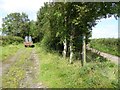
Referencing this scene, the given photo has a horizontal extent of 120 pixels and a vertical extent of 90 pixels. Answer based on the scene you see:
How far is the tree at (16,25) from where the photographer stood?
101 m

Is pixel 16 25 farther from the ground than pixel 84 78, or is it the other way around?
pixel 16 25

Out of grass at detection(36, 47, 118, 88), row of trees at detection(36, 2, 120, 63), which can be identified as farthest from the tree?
grass at detection(36, 47, 118, 88)

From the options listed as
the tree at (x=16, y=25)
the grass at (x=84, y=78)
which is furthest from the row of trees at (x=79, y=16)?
the tree at (x=16, y=25)

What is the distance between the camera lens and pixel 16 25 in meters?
106

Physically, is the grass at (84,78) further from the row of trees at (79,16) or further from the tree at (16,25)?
the tree at (16,25)

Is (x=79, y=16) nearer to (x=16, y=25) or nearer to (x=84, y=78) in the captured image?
(x=84, y=78)

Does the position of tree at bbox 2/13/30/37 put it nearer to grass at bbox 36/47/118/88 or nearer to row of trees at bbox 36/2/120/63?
row of trees at bbox 36/2/120/63

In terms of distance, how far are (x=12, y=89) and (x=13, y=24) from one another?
322ft

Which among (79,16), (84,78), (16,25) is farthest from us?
(16,25)

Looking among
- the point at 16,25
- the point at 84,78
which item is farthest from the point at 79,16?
the point at 16,25

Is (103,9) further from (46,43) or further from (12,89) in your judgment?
(46,43)

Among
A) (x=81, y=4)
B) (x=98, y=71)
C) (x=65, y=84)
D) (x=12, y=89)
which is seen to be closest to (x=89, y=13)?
(x=81, y=4)

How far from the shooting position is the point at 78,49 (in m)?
24.6

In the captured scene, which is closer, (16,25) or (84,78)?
(84,78)
